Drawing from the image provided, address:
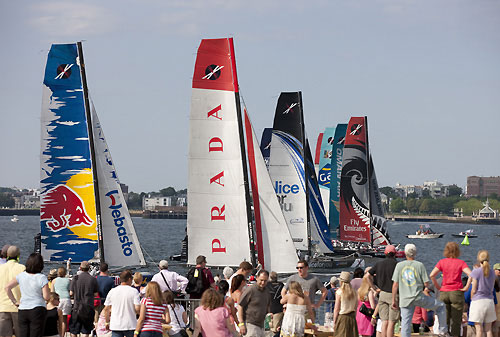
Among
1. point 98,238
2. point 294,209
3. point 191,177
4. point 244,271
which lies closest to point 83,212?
point 98,238

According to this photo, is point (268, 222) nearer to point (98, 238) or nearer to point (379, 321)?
point (98, 238)

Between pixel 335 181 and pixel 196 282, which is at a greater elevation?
pixel 335 181

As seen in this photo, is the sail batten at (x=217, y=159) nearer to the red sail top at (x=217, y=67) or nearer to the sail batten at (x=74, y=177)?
the red sail top at (x=217, y=67)

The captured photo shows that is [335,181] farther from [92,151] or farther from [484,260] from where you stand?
[484,260]

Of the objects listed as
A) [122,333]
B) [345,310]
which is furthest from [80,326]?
[345,310]

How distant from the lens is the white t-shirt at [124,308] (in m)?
15.0

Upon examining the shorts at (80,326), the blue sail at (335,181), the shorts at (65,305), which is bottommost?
the shorts at (80,326)

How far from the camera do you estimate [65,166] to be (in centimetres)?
3105

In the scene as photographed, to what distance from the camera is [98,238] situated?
31484mm

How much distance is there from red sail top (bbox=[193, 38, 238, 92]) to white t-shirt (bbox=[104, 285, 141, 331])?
13905mm

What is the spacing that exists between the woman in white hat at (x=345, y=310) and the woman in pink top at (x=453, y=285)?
1.54 metres

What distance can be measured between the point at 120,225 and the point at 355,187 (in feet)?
116

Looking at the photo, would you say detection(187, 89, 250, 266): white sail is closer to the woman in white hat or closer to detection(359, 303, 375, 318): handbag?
detection(359, 303, 375, 318): handbag

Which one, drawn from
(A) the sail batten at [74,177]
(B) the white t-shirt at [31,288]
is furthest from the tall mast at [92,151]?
(B) the white t-shirt at [31,288]
